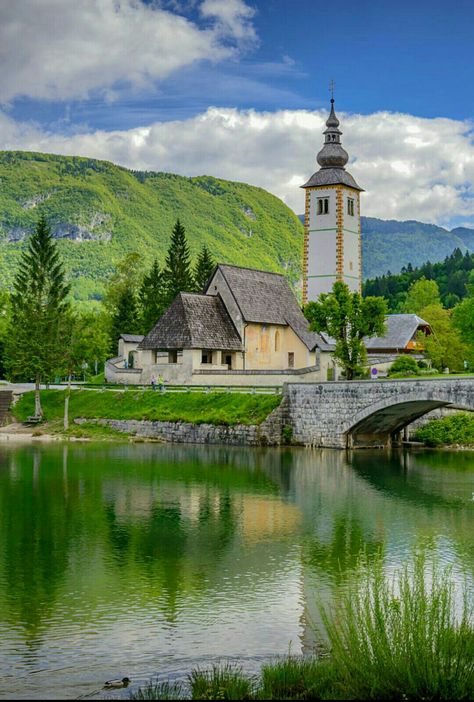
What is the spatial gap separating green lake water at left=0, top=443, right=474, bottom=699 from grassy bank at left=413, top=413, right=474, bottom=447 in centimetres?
861

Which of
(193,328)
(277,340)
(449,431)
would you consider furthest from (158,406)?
(449,431)

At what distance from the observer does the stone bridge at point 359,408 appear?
4931cm

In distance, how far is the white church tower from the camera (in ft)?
267

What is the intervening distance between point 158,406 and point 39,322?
12961mm

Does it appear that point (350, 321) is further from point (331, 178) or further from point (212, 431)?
point (331, 178)

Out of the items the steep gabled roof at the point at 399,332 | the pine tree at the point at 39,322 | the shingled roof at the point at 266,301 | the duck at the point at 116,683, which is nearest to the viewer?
the duck at the point at 116,683

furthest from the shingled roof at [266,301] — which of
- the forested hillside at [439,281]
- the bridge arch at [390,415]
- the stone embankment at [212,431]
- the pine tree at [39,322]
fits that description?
the forested hillside at [439,281]

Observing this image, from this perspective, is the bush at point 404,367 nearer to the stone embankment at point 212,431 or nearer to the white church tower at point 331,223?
the white church tower at point 331,223

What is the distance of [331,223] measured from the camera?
8175 centimetres

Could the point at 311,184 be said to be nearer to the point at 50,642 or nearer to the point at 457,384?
the point at 457,384

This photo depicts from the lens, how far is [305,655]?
664 inches

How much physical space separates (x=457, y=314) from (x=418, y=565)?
251 feet

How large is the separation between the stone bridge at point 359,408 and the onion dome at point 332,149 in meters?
32.4

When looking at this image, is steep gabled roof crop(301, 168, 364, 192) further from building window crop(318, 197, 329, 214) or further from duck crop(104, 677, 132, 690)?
duck crop(104, 677, 132, 690)
